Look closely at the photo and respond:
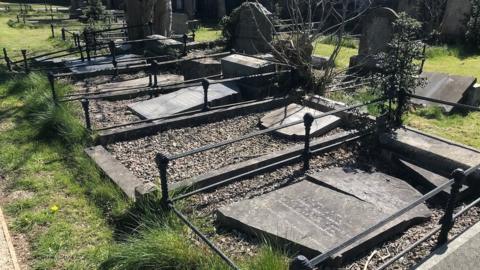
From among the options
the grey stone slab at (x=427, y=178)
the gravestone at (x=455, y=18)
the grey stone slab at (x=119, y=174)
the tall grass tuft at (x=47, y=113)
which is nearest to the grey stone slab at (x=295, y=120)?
the grey stone slab at (x=427, y=178)

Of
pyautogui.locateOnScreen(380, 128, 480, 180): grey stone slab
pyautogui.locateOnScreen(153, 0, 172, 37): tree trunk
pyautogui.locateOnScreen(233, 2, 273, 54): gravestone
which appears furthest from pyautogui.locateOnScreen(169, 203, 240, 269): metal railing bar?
pyautogui.locateOnScreen(153, 0, 172, 37): tree trunk

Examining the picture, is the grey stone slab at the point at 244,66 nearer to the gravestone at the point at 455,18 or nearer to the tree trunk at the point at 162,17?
the tree trunk at the point at 162,17

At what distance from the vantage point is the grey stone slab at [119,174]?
415cm

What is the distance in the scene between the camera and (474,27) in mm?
14289

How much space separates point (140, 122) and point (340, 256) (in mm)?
4027

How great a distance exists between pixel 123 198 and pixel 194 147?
67.5 inches

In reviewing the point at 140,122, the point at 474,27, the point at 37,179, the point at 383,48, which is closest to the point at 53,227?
the point at 37,179

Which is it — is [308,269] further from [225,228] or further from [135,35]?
[135,35]

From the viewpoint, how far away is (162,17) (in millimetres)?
14219

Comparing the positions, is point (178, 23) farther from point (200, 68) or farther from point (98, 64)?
point (200, 68)

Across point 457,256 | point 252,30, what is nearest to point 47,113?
point 457,256

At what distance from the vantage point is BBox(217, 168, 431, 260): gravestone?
12.0ft

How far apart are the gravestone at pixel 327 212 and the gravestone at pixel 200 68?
4943mm

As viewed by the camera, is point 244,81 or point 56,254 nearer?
point 56,254
